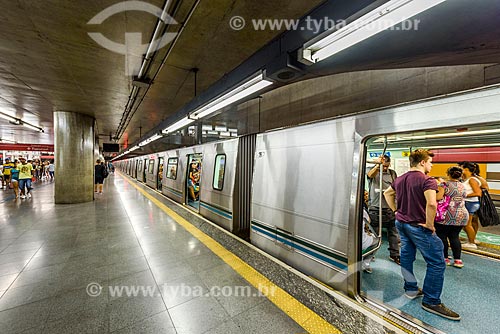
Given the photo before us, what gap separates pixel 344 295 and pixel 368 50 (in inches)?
106

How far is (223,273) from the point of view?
2625 mm

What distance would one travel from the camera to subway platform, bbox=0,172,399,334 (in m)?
1.79

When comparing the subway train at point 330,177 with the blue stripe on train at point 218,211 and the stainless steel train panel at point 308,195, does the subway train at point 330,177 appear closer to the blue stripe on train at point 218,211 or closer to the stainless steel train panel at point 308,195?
the stainless steel train panel at point 308,195

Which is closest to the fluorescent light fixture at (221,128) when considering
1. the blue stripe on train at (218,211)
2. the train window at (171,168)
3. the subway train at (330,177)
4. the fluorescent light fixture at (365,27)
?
the train window at (171,168)

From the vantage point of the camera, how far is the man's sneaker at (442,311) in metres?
1.99

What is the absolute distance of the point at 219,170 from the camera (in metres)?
5.15

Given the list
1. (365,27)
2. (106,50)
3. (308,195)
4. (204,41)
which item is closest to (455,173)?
(308,195)

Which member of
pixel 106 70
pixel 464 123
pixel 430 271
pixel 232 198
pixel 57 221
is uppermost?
pixel 106 70

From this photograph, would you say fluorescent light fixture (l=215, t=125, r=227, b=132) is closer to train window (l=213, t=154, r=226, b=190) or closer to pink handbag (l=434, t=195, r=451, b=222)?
train window (l=213, t=154, r=226, b=190)

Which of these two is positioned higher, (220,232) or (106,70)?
(106,70)

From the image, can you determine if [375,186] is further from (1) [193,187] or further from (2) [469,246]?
(1) [193,187]

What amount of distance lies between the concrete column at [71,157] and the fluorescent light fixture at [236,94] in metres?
5.64

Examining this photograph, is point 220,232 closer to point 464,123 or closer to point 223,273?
point 223,273

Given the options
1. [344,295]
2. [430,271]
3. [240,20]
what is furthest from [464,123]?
[240,20]
